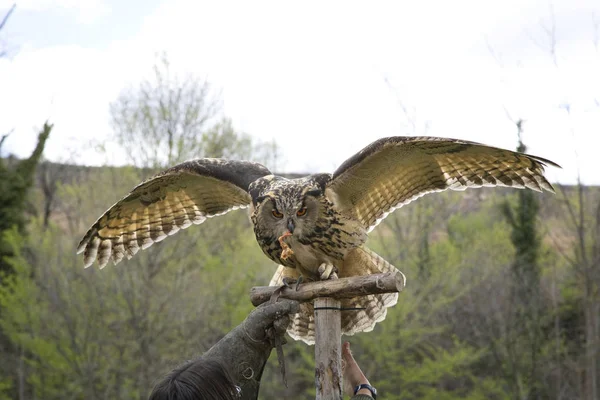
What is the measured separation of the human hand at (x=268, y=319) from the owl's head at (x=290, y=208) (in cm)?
60

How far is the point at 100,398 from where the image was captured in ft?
57.2

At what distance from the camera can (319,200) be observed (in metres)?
4.09

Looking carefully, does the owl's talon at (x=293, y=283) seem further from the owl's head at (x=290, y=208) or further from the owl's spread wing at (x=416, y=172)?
the owl's spread wing at (x=416, y=172)

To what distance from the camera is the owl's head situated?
3.94 m

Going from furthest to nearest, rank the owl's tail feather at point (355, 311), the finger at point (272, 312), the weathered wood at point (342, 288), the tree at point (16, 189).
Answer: the tree at point (16, 189)
the owl's tail feather at point (355, 311)
the weathered wood at point (342, 288)
the finger at point (272, 312)

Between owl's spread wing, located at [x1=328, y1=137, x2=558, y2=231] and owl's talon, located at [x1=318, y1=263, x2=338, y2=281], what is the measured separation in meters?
0.44

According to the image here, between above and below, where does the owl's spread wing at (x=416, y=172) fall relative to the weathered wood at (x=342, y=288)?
above

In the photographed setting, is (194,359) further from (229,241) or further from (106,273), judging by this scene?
(229,241)

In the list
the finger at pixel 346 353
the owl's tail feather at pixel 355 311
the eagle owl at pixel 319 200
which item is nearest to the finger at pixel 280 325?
the finger at pixel 346 353

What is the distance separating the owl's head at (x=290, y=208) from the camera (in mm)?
3939

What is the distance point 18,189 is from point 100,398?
882 cm

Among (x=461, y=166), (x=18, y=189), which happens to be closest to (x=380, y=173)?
(x=461, y=166)

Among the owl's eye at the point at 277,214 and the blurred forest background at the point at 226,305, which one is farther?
the blurred forest background at the point at 226,305

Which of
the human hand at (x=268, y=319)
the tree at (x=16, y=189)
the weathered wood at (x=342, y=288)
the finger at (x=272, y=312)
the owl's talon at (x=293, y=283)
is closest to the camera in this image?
the human hand at (x=268, y=319)
